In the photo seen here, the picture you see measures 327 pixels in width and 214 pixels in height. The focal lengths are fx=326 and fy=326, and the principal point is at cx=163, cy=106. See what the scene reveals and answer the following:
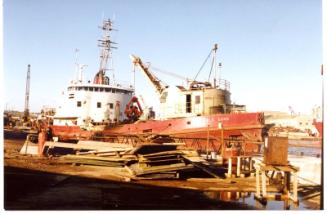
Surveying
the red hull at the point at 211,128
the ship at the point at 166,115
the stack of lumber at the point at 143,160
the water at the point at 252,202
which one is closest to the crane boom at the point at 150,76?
the ship at the point at 166,115

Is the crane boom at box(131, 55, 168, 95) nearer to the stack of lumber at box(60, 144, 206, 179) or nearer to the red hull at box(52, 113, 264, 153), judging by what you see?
the red hull at box(52, 113, 264, 153)

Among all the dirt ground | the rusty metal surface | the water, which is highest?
the rusty metal surface

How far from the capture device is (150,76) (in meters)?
30.2

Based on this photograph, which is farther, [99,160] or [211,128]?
[211,128]

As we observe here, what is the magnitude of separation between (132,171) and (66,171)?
285 centimetres

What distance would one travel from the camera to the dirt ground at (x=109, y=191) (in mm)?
9664

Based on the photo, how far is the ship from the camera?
2083 centimetres

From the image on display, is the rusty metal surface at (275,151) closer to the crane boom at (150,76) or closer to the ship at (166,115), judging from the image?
the ship at (166,115)

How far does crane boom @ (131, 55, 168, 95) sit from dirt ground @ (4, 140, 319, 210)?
52.2ft

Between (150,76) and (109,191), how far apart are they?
2002 cm

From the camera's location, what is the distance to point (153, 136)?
62.8 ft

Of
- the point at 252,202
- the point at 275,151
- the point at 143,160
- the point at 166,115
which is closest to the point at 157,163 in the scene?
the point at 143,160

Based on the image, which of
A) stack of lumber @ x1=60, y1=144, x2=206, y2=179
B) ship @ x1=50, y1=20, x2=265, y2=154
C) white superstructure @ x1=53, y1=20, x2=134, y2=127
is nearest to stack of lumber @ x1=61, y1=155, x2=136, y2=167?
stack of lumber @ x1=60, y1=144, x2=206, y2=179

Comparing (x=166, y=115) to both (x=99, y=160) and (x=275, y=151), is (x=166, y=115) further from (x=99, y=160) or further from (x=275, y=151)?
(x=275, y=151)
